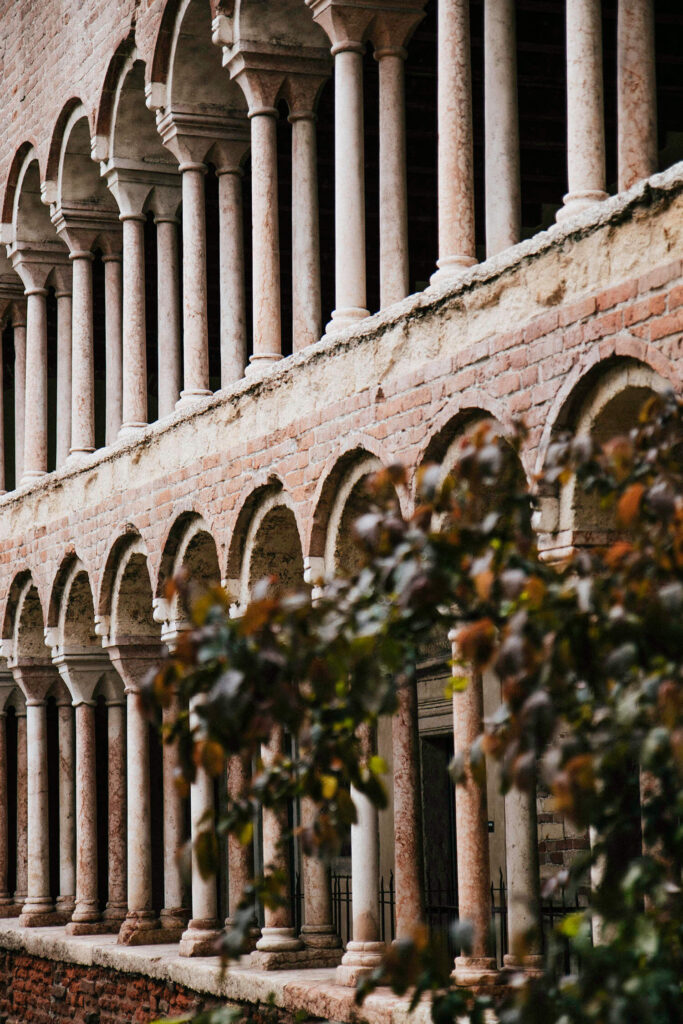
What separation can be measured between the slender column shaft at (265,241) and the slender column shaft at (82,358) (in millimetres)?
3127

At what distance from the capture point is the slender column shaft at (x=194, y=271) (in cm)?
1089

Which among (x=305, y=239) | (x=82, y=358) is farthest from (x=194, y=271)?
(x=82, y=358)

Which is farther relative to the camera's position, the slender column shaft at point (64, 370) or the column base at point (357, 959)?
the slender column shaft at point (64, 370)

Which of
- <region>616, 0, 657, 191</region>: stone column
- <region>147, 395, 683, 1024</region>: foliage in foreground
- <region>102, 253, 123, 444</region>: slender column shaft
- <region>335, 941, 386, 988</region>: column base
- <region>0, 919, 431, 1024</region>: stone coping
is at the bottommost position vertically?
<region>0, 919, 431, 1024</region>: stone coping

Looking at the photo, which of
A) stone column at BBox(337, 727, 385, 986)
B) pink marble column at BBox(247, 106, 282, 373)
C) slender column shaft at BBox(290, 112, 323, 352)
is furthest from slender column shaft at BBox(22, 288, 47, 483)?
stone column at BBox(337, 727, 385, 986)

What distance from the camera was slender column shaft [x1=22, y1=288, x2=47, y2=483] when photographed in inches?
534

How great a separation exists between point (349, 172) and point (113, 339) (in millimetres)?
4144

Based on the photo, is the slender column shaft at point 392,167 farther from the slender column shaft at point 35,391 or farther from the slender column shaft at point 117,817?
the slender column shaft at point 35,391

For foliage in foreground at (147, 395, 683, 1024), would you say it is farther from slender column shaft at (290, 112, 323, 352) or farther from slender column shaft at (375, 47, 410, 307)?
slender column shaft at (290, 112, 323, 352)

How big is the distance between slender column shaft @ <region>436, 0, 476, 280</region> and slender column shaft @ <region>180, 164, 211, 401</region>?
9.94ft

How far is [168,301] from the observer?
1202 centimetres

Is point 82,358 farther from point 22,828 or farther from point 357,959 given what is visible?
point 357,959

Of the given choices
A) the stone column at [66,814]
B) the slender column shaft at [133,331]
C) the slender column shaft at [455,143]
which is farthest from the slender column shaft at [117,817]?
the slender column shaft at [455,143]

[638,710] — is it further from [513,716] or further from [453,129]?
[453,129]
